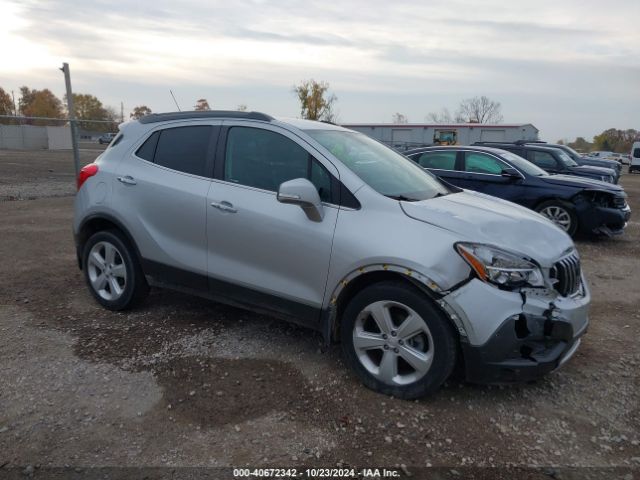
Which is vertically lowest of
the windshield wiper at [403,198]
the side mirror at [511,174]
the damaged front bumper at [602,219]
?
the damaged front bumper at [602,219]

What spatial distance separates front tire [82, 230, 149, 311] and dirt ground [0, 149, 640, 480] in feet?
0.51

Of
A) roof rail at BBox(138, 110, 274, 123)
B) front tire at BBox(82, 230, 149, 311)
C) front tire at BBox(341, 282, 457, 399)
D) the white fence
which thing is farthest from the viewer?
the white fence

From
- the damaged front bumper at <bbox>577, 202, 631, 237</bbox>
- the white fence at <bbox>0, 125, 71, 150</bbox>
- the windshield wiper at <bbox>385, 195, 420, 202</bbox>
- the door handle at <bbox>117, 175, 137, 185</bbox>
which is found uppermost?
the windshield wiper at <bbox>385, 195, 420, 202</bbox>

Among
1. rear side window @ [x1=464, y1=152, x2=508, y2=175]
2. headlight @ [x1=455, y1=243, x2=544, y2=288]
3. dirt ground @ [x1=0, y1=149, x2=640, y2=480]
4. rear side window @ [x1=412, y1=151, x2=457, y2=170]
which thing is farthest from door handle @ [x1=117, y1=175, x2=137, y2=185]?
rear side window @ [x1=464, y1=152, x2=508, y2=175]

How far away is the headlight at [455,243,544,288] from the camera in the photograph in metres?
2.95

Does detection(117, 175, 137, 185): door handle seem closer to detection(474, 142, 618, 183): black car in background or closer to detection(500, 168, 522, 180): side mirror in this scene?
detection(500, 168, 522, 180): side mirror

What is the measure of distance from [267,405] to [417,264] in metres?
1.28

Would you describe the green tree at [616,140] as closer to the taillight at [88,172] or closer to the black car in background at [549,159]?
the black car in background at [549,159]

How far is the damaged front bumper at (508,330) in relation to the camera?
290 cm

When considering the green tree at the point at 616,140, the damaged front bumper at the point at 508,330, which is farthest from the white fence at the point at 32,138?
the green tree at the point at 616,140

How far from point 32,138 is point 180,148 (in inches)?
1605

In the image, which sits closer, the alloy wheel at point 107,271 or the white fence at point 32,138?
the alloy wheel at point 107,271

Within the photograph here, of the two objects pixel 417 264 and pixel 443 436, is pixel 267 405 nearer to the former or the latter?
pixel 443 436

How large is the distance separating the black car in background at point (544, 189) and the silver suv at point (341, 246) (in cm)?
517
